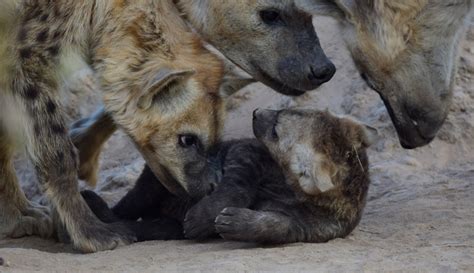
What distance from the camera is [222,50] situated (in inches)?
221

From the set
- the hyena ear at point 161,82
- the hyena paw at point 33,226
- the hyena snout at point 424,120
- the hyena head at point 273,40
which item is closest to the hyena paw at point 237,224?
the hyena ear at point 161,82

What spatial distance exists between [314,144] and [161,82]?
2.55 ft

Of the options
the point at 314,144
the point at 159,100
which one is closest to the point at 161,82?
the point at 159,100

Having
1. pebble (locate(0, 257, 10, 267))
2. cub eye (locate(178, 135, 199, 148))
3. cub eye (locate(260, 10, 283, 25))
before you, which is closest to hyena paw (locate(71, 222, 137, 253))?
cub eye (locate(178, 135, 199, 148))

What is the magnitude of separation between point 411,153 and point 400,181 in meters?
0.33

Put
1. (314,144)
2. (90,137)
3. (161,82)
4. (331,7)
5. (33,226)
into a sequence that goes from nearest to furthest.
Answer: (314,144)
(331,7)
(161,82)
(33,226)
(90,137)

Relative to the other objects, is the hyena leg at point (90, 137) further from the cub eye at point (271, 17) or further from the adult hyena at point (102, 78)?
the cub eye at point (271, 17)

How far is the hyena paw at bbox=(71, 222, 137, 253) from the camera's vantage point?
16.6 ft

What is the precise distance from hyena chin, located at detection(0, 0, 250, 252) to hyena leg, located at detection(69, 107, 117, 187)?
71cm

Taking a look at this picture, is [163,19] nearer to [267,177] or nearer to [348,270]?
[267,177]

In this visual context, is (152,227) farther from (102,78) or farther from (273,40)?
(273,40)

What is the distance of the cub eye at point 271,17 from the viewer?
215 inches

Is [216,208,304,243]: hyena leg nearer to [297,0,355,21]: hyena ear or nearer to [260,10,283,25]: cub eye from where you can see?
[297,0,355,21]: hyena ear

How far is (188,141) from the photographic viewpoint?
5207mm
